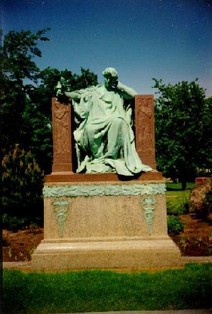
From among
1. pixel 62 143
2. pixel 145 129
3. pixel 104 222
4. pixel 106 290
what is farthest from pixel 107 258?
pixel 145 129

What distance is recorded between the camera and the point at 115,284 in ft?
20.3

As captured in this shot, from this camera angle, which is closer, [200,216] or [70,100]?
[70,100]

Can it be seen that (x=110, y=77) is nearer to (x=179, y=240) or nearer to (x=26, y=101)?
(x=179, y=240)

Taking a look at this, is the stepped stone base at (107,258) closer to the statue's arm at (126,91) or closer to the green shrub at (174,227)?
the statue's arm at (126,91)

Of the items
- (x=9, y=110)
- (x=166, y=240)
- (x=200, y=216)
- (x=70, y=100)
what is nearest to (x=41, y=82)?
(x=9, y=110)

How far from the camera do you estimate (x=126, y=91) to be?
8.21 m

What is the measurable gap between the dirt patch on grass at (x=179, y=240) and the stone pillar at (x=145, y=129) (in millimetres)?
2202

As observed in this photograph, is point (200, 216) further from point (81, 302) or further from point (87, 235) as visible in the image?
point (81, 302)

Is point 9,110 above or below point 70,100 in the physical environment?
above

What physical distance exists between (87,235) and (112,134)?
69.4 inches

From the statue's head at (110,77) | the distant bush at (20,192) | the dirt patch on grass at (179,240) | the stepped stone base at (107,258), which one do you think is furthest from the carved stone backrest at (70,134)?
the distant bush at (20,192)

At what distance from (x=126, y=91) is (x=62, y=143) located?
1.51 m

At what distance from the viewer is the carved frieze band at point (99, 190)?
24.5ft

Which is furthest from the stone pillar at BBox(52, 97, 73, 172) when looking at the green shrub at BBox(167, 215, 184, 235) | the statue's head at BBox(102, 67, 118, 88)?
the green shrub at BBox(167, 215, 184, 235)
